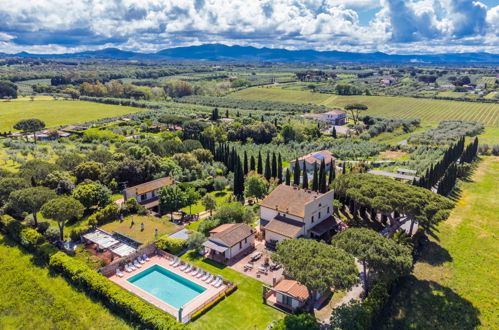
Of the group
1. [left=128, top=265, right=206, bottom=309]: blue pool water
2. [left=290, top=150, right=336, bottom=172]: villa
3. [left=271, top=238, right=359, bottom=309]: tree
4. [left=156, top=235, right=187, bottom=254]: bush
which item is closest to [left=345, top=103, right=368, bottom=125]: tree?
[left=290, top=150, right=336, bottom=172]: villa

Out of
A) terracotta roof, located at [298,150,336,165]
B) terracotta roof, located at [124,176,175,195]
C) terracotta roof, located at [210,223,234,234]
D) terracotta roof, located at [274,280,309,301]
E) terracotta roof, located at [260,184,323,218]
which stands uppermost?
terracotta roof, located at [260,184,323,218]

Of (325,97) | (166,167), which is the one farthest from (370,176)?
(325,97)

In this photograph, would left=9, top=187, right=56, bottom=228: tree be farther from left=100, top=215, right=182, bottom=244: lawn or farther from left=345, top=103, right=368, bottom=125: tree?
left=345, top=103, right=368, bottom=125: tree

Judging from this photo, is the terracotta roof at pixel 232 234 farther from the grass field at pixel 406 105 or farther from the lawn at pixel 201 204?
the grass field at pixel 406 105

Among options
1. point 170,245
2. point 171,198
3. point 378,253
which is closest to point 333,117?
point 171,198

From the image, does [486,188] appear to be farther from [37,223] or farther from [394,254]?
[37,223]
